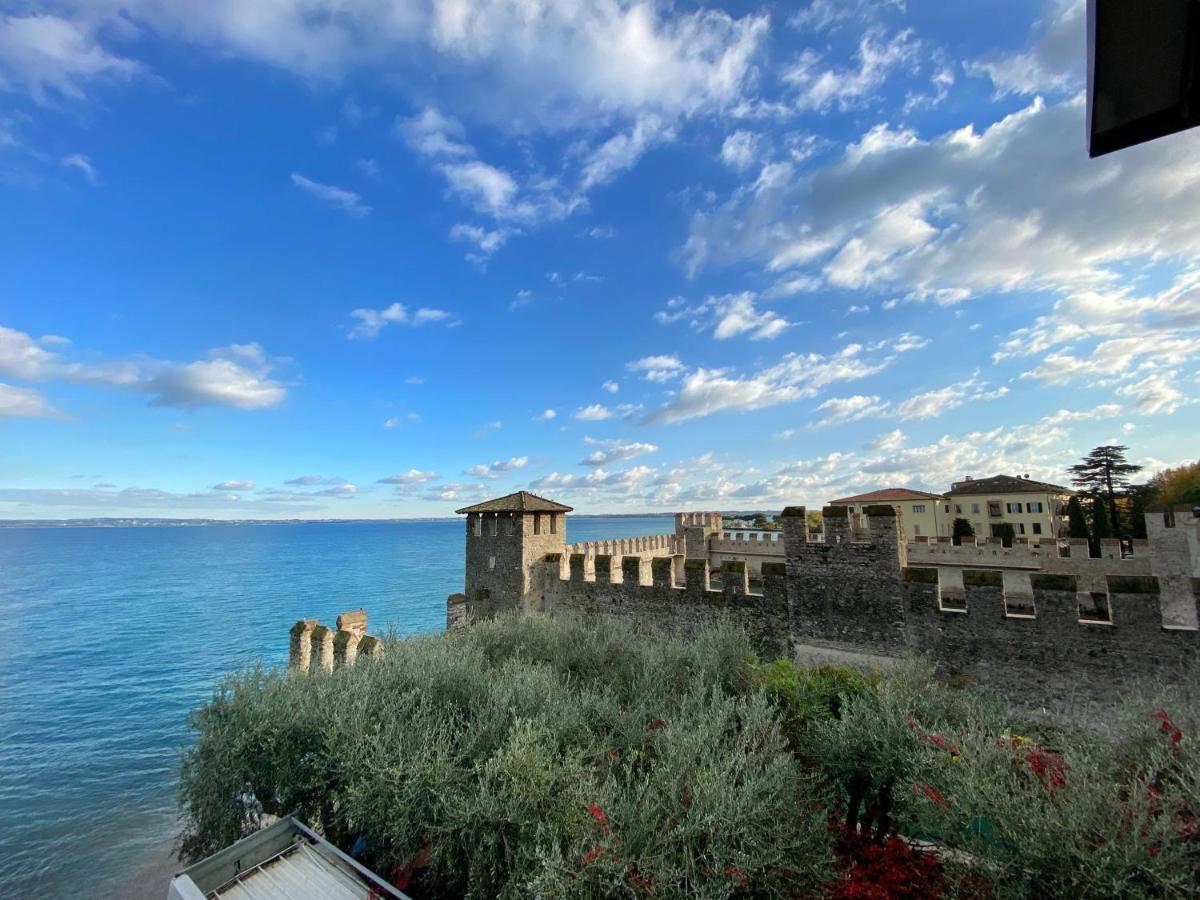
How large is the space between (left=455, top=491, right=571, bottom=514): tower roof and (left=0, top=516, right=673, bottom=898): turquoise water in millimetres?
4501

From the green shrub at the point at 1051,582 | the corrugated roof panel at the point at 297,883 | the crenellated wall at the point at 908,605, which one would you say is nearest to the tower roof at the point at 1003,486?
the crenellated wall at the point at 908,605

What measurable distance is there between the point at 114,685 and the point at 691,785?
31.3 m

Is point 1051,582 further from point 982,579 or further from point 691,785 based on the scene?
point 691,785

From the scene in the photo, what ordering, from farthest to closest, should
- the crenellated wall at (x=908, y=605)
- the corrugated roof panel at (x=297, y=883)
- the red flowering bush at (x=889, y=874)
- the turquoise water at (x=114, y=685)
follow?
the turquoise water at (x=114, y=685)
the crenellated wall at (x=908, y=605)
the corrugated roof panel at (x=297, y=883)
the red flowering bush at (x=889, y=874)

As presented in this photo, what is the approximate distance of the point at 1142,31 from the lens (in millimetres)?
1540

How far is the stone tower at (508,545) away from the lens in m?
14.1

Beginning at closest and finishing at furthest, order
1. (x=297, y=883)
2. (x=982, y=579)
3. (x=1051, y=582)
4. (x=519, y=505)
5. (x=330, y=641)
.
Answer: (x=297, y=883)
(x=1051, y=582)
(x=982, y=579)
(x=330, y=641)
(x=519, y=505)

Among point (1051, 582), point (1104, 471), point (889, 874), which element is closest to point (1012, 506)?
point (1104, 471)

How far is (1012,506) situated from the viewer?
3931 centimetres

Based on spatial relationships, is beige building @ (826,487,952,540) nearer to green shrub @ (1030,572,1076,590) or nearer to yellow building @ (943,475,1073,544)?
yellow building @ (943,475,1073,544)

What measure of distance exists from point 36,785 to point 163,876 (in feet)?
27.2

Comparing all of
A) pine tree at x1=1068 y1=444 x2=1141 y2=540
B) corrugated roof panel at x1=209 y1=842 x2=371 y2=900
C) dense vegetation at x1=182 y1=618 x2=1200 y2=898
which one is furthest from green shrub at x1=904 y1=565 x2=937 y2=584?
pine tree at x1=1068 y1=444 x2=1141 y2=540

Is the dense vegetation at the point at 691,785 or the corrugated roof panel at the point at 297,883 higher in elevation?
the dense vegetation at the point at 691,785

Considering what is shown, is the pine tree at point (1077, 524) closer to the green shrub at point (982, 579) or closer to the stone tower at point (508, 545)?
the green shrub at point (982, 579)
